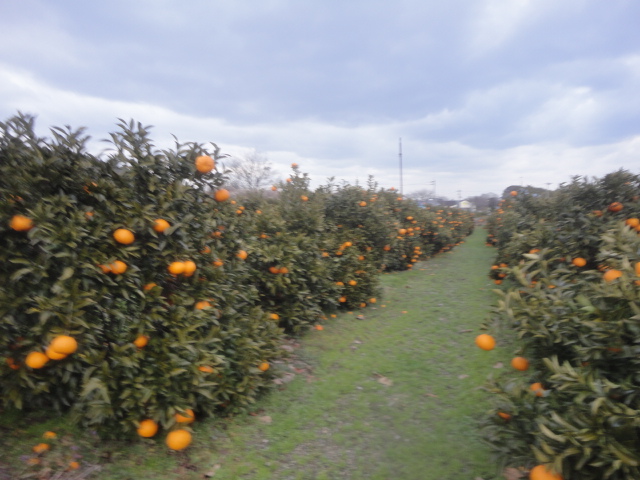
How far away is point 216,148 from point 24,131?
Result: 4.06 feet

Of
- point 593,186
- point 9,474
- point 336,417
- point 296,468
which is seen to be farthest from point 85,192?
point 593,186

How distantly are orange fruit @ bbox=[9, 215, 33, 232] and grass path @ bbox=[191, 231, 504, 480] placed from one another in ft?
6.16

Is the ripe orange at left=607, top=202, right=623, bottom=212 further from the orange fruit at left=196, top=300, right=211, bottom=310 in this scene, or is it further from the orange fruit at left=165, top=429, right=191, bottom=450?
the orange fruit at left=165, top=429, right=191, bottom=450

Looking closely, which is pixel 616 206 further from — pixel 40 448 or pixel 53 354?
pixel 40 448

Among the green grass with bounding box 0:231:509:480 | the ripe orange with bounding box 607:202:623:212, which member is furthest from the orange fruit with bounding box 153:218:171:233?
the ripe orange with bounding box 607:202:623:212

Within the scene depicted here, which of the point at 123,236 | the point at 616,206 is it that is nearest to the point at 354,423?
the point at 123,236

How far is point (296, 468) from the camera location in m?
2.69

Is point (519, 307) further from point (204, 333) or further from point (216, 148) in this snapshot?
point (216, 148)

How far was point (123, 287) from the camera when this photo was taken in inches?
97.3

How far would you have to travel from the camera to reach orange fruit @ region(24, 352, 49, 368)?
215 cm

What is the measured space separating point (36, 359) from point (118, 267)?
0.64 meters

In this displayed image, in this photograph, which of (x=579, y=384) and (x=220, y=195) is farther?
(x=220, y=195)

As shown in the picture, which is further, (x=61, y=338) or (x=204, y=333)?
(x=204, y=333)

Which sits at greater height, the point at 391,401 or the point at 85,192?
the point at 85,192
